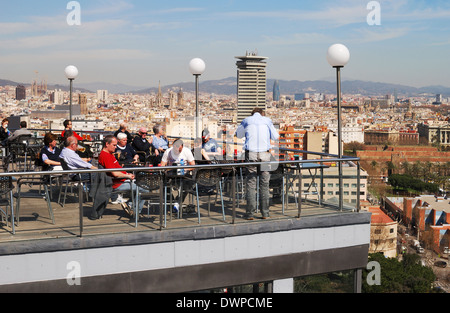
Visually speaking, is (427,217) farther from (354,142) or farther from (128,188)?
(354,142)

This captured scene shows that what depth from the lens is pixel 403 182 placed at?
11962 centimetres

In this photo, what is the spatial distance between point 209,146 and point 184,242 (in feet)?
9.35

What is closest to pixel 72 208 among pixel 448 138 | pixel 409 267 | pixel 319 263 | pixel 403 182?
pixel 319 263

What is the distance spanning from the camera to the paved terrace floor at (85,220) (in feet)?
18.4

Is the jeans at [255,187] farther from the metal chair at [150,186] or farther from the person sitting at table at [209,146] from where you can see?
the person sitting at table at [209,146]

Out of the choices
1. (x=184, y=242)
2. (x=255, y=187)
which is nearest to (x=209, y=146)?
(x=255, y=187)

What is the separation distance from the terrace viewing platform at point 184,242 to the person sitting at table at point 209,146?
1.81 m

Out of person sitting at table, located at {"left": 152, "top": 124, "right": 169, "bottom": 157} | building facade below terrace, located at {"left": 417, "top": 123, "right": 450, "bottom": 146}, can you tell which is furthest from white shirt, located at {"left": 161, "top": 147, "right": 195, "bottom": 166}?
building facade below terrace, located at {"left": 417, "top": 123, "right": 450, "bottom": 146}

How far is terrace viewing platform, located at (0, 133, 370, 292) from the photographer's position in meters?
5.41

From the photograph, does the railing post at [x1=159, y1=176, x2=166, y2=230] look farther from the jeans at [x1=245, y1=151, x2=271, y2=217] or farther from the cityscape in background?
the cityscape in background

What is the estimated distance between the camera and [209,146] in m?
8.51
